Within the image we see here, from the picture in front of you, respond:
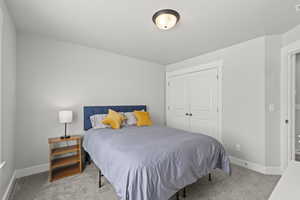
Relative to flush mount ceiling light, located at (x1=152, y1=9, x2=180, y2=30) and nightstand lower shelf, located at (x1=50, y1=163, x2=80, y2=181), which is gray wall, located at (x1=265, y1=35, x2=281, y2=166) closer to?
flush mount ceiling light, located at (x1=152, y1=9, x2=180, y2=30)

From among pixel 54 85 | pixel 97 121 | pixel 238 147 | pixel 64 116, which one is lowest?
pixel 238 147

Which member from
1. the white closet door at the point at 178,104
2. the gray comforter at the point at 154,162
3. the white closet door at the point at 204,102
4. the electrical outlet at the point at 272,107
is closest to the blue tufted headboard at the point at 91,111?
the gray comforter at the point at 154,162

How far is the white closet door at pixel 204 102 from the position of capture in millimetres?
3170

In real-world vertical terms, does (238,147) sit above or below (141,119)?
below

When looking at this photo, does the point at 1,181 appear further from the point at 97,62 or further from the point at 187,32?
the point at 187,32

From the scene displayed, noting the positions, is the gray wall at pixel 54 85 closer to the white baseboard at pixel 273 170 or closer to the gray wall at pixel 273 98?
the gray wall at pixel 273 98

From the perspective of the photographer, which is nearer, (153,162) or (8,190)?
(153,162)

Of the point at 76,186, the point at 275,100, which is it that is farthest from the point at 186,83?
the point at 76,186

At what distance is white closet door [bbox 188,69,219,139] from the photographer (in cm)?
317

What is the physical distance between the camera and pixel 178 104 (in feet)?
13.1

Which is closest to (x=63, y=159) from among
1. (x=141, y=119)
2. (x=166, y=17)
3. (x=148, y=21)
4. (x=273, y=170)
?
(x=141, y=119)

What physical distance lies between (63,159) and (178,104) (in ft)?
9.72

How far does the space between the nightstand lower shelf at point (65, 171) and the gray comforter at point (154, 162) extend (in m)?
0.69

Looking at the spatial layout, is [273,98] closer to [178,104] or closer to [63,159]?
[178,104]
